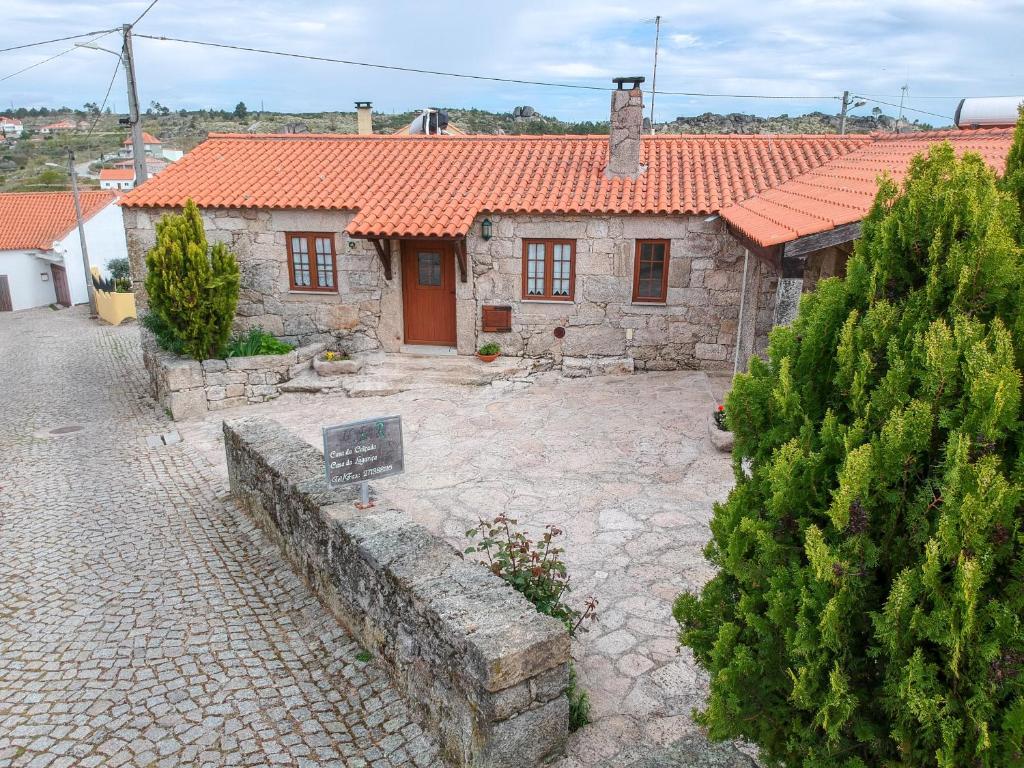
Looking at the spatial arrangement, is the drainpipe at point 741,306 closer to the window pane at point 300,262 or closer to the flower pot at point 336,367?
the flower pot at point 336,367

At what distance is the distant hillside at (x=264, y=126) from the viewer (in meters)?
41.0

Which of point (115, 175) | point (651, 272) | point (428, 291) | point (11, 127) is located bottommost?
point (428, 291)

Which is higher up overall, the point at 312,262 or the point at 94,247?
the point at 312,262

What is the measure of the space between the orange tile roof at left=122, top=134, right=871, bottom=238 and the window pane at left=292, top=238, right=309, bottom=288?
77 cm

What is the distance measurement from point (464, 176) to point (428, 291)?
7.35 feet

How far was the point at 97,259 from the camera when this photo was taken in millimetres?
30641

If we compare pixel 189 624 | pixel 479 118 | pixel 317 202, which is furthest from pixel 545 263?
pixel 479 118

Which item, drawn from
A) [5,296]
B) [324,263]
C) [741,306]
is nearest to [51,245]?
[5,296]

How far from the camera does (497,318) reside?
472 inches

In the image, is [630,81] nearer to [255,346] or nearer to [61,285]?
[255,346]

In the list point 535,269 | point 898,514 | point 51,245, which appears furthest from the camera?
point 51,245

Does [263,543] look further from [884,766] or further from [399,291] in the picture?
[399,291]

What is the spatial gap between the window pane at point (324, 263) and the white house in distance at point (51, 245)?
22.4 meters

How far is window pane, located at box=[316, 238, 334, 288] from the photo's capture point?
12.3m
